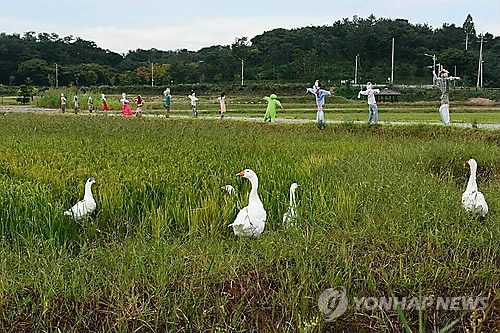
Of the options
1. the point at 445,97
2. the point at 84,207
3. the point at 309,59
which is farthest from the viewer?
the point at 309,59

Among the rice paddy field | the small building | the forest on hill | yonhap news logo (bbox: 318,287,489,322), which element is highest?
the forest on hill

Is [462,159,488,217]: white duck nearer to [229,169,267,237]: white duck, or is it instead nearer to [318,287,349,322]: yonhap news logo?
[229,169,267,237]: white duck

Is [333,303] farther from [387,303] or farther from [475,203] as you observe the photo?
[475,203]

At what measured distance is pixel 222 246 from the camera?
4484 mm

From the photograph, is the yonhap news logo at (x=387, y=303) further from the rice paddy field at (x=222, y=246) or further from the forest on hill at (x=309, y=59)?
the forest on hill at (x=309, y=59)

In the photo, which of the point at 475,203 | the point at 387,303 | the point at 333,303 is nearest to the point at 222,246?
the point at 333,303

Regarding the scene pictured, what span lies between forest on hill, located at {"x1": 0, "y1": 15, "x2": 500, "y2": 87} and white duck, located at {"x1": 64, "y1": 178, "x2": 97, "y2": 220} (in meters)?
51.2

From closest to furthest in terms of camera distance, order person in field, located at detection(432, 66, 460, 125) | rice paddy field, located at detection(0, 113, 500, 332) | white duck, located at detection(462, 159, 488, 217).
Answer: rice paddy field, located at detection(0, 113, 500, 332) → white duck, located at detection(462, 159, 488, 217) → person in field, located at detection(432, 66, 460, 125)

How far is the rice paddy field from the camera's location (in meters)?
3.60

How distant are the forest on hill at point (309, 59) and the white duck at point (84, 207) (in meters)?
51.2

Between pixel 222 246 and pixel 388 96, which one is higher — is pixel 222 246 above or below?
below

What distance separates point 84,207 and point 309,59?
171 ft

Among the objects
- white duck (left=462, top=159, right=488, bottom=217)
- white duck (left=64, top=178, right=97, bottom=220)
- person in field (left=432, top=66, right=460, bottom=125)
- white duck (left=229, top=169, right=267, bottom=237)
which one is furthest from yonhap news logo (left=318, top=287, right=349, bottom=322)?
person in field (left=432, top=66, right=460, bottom=125)

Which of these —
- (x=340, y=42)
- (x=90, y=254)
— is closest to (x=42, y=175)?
(x=90, y=254)
